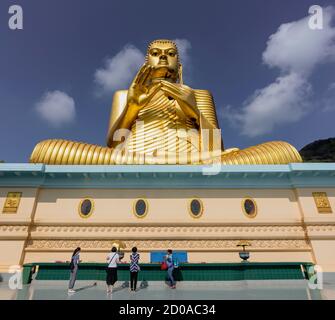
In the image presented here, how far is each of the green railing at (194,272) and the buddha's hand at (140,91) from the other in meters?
7.23

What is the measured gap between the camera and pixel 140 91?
12125 millimetres

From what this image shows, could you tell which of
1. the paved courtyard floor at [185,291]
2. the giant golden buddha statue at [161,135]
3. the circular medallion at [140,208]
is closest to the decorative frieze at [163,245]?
the circular medallion at [140,208]

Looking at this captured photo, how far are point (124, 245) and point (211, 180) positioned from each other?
3582 mm

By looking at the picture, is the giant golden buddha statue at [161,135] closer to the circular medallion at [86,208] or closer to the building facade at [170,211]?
the building facade at [170,211]

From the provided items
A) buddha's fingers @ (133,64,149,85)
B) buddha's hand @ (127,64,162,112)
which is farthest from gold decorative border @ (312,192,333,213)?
buddha's fingers @ (133,64,149,85)

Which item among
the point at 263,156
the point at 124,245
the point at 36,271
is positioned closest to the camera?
the point at 36,271

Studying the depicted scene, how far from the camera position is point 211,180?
973cm

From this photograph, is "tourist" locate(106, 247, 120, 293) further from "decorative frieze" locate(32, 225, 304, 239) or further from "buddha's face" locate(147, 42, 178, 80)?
"buddha's face" locate(147, 42, 178, 80)

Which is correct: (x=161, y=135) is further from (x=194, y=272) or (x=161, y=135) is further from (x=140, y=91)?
(x=194, y=272)

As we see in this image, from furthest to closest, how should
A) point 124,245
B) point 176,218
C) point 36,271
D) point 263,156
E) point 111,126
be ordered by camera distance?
1. point 111,126
2. point 263,156
3. point 176,218
4. point 124,245
5. point 36,271

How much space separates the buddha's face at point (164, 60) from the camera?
1451 centimetres

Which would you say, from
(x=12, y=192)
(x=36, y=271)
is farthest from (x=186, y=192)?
(x=12, y=192)

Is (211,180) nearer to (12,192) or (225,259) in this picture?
(225,259)

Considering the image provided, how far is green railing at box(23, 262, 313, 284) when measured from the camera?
707 centimetres
